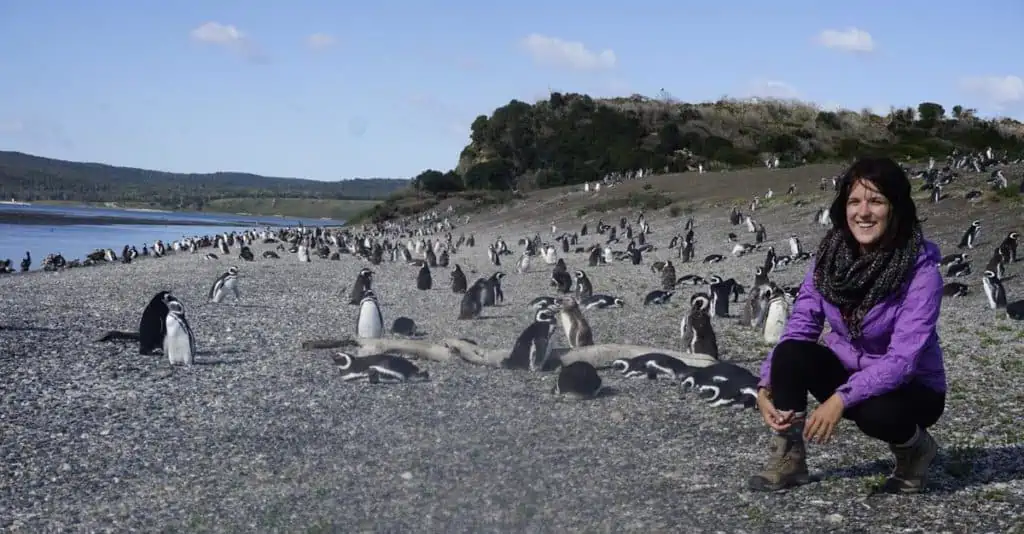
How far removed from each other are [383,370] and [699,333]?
359 centimetres

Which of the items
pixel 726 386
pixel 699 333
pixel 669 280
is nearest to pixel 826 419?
pixel 726 386

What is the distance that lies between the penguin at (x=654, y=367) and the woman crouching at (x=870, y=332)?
398 centimetres

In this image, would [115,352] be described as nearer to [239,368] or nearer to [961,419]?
[239,368]

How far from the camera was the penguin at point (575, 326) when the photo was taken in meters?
12.1

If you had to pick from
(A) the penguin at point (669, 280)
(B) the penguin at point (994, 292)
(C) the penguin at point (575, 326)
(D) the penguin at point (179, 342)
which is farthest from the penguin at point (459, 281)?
(B) the penguin at point (994, 292)

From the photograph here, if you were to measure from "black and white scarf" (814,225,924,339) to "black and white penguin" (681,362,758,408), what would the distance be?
2.72 meters

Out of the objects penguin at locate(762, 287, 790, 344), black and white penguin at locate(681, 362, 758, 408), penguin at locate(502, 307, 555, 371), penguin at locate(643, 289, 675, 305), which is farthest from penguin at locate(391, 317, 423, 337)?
black and white penguin at locate(681, 362, 758, 408)

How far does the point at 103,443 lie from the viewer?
7.35 metres

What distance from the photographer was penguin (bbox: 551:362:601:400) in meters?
8.69

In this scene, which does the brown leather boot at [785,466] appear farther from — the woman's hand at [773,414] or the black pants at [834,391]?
the black pants at [834,391]

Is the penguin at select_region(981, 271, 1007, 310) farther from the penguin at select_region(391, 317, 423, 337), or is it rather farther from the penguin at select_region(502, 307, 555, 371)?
the penguin at select_region(391, 317, 423, 337)

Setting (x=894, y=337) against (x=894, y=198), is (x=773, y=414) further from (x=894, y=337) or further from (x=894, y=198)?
(x=894, y=198)

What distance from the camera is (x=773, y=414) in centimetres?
512

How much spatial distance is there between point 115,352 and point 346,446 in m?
5.47
